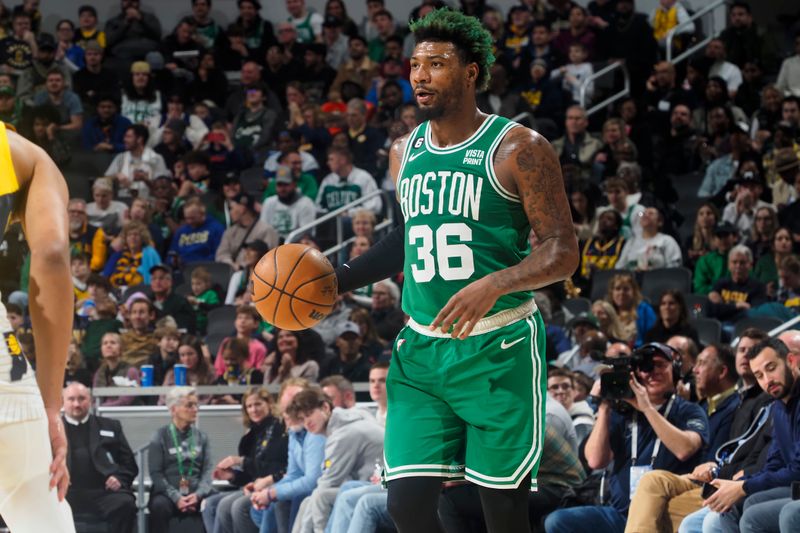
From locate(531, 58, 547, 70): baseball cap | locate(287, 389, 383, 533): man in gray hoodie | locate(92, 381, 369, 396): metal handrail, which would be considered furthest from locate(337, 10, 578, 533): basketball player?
locate(531, 58, 547, 70): baseball cap

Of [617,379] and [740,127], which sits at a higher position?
[740,127]

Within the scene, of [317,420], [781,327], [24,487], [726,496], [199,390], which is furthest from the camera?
[199,390]

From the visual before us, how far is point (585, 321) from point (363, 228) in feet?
Answer: 10.0

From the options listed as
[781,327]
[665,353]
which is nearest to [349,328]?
[781,327]

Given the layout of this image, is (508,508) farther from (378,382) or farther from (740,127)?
(740,127)

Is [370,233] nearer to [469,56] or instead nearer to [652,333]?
[652,333]

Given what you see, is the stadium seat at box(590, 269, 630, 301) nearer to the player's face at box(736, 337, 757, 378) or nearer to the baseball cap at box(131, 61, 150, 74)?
the player's face at box(736, 337, 757, 378)

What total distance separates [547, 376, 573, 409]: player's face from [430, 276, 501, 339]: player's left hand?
427cm

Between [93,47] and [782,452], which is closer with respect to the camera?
[782,452]

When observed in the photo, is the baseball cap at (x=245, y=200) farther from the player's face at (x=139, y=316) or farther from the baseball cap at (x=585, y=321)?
the baseball cap at (x=585, y=321)

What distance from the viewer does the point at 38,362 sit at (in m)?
2.94

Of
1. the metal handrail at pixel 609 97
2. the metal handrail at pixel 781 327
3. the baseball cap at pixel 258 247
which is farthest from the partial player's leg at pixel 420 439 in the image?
the metal handrail at pixel 609 97

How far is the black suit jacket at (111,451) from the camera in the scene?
355 inches

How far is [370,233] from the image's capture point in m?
12.0
